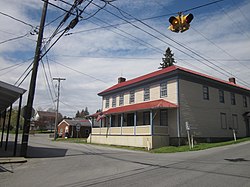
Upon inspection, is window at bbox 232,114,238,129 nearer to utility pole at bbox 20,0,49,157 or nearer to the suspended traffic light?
utility pole at bbox 20,0,49,157

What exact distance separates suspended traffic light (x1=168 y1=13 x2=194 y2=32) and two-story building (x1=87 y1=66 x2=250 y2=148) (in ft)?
42.1

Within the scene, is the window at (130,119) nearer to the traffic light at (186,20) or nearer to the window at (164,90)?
the window at (164,90)

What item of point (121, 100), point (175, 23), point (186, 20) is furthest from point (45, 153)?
point (121, 100)

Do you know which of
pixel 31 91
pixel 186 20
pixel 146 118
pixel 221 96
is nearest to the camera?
pixel 186 20

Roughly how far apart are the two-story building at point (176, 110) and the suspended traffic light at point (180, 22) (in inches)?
505

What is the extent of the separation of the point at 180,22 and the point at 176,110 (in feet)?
50.6

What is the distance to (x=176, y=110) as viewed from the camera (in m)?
22.0

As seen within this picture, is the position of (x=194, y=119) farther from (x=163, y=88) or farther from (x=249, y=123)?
(x=249, y=123)

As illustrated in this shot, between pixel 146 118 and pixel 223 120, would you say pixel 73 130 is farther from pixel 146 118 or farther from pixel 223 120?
pixel 223 120

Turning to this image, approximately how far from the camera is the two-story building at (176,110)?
21.8 meters

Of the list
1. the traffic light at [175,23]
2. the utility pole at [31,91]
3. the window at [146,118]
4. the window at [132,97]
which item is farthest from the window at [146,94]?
the traffic light at [175,23]

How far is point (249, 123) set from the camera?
100 feet

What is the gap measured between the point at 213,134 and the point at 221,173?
17280mm

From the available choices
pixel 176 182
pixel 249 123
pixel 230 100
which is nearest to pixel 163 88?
pixel 230 100
